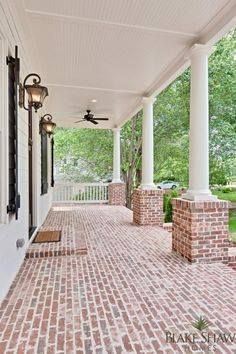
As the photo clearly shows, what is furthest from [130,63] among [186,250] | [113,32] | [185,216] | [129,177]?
[129,177]

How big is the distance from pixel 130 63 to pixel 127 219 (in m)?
4.02

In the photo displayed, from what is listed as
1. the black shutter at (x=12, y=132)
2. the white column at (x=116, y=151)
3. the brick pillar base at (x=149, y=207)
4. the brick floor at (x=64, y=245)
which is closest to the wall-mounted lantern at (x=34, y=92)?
the black shutter at (x=12, y=132)

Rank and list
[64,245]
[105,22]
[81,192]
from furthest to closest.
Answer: [81,192], [64,245], [105,22]

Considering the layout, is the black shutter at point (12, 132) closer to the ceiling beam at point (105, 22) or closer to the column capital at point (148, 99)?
the ceiling beam at point (105, 22)

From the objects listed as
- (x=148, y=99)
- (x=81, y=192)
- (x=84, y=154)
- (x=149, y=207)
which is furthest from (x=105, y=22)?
(x=84, y=154)

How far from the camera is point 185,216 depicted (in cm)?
380

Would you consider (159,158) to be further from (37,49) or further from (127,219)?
(37,49)

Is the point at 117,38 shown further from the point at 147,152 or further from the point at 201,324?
the point at 201,324

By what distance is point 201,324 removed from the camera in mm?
2150

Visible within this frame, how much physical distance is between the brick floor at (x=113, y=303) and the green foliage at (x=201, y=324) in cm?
4

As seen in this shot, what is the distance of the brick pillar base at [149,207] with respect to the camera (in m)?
6.19

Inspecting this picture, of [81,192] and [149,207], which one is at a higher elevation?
[81,192]

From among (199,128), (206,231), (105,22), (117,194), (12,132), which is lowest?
(206,231)

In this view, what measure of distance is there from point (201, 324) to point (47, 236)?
330 cm
